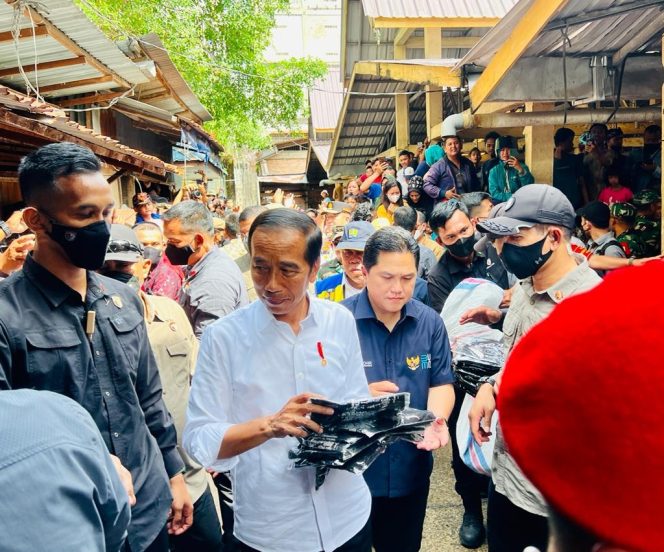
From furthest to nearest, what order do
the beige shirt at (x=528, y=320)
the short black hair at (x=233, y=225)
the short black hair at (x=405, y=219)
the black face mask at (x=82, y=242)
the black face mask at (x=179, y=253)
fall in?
1. the short black hair at (x=233, y=225)
2. the short black hair at (x=405, y=219)
3. the black face mask at (x=179, y=253)
4. the beige shirt at (x=528, y=320)
5. the black face mask at (x=82, y=242)

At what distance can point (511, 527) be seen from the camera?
7.96 feet

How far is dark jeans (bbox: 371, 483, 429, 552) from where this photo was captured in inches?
103

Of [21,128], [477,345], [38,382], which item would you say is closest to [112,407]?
[38,382]

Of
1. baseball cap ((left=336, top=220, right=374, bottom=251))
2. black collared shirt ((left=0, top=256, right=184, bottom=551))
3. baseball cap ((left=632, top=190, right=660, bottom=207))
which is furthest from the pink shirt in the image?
black collared shirt ((left=0, top=256, right=184, bottom=551))

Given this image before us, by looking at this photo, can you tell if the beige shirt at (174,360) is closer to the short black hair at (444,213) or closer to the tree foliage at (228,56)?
the short black hair at (444,213)

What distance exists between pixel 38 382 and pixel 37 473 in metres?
1.01

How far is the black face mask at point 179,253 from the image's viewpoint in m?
3.98

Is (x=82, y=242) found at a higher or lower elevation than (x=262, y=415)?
higher

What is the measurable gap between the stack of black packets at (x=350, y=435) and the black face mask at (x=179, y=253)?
240 cm

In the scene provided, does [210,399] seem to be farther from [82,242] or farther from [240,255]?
[240,255]

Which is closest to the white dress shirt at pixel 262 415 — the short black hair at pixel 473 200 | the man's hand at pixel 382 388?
the man's hand at pixel 382 388

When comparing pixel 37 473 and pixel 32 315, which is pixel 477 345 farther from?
pixel 37 473

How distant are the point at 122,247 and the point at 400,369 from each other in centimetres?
154

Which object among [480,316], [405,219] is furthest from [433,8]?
[480,316]
